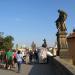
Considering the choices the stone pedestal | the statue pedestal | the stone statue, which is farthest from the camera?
the stone statue

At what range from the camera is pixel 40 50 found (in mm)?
33906

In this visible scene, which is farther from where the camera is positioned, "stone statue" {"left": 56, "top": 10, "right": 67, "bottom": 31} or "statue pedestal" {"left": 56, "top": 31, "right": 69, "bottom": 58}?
"stone statue" {"left": 56, "top": 10, "right": 67, "bottom": 31}

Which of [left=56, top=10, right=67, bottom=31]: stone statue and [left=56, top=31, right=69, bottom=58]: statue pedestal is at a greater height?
[left=56, top=10, right=67, bottom=31]: stone statue

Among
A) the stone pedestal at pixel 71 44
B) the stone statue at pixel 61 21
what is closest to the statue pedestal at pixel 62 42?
the stone statue at pixel 61 21

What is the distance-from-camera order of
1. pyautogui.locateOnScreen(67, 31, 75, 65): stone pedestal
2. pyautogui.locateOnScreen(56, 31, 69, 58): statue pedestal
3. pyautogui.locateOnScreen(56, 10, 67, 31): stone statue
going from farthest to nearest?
pyautogui.locateOnScreen(56, 10, 67, 31): stone statue < pyautogui.locateOnScreen(56, 31, 69, 58): statue pedestal < pyautogui.locateOnScreen(67, 31, 75, 65): stone pedestal

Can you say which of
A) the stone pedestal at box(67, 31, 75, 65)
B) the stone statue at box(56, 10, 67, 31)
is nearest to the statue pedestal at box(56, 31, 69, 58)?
the stone statue at box(56, 10, 67, 31)

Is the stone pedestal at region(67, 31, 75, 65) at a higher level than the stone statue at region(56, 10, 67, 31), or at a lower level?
lower

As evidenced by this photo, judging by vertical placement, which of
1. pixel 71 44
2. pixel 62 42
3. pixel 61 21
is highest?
pixel 61 21

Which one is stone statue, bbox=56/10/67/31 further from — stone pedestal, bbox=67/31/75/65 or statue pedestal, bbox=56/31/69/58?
stone pedestal, bbox=67/31/75/65

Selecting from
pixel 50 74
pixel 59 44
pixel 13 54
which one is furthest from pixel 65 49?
pixel 50 74

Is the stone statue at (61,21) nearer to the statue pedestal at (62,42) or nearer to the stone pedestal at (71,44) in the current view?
the statue pedestal at (62,42)

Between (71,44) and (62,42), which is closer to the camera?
(71,44)

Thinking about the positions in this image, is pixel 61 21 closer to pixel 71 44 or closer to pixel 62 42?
pixel 62 42

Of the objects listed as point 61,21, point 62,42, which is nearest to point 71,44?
point 62,42
